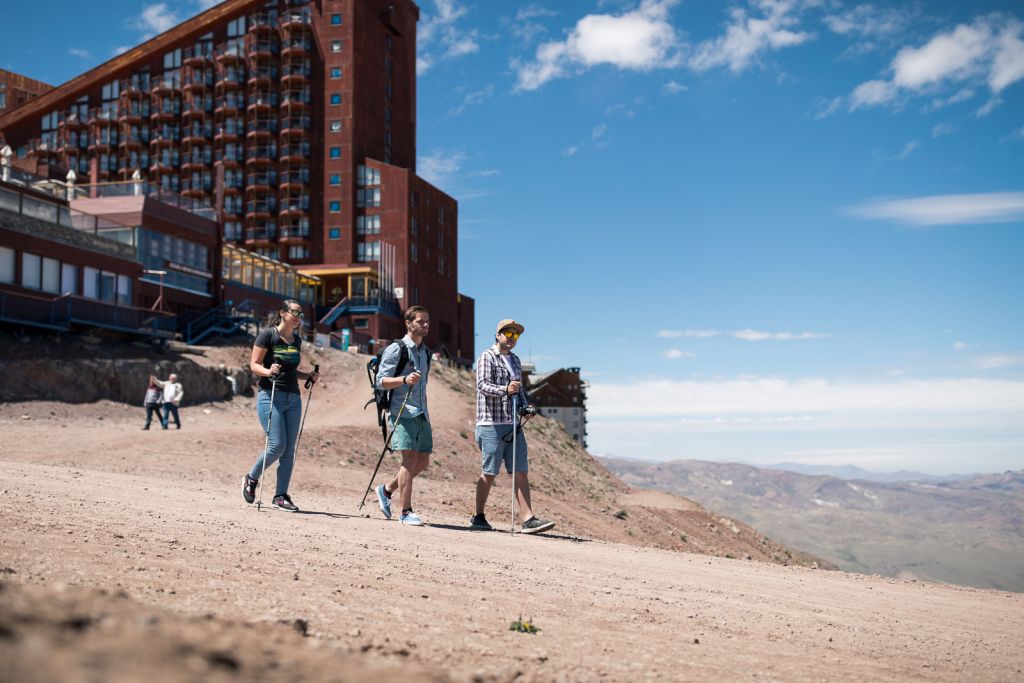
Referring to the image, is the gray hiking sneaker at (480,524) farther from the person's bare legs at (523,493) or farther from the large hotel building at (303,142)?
the large hotel building at (303,142)

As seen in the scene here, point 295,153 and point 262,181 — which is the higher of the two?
point 295,153

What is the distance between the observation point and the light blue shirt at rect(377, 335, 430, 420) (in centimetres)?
942

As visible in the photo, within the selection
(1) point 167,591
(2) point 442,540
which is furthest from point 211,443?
(1) point 167,591

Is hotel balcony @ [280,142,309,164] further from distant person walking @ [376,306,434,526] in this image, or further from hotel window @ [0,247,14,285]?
distant person walking @ [376,306,434,526]

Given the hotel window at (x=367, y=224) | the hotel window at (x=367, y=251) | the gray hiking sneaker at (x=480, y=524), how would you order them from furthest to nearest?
the hotel window at (x=367, y=224) → the hotel window at (x=367, y=251) → the gray hiking sneaker at (x=480, y=524)

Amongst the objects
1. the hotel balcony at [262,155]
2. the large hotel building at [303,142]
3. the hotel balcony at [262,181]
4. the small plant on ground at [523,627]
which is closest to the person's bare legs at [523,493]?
the small plant on ground at [523,627]

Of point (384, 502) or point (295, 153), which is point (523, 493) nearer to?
point (384, 502)

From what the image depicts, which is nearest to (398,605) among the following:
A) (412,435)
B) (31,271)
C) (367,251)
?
(412,435)

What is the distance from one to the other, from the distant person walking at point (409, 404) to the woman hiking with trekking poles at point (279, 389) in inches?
36.2

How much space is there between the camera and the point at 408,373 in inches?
375

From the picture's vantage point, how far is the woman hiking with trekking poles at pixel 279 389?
9.34 m

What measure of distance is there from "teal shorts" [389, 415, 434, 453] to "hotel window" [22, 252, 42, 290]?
27962 millimetres

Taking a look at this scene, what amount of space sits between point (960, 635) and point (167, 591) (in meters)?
5.63

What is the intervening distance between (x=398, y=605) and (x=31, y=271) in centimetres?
3271
